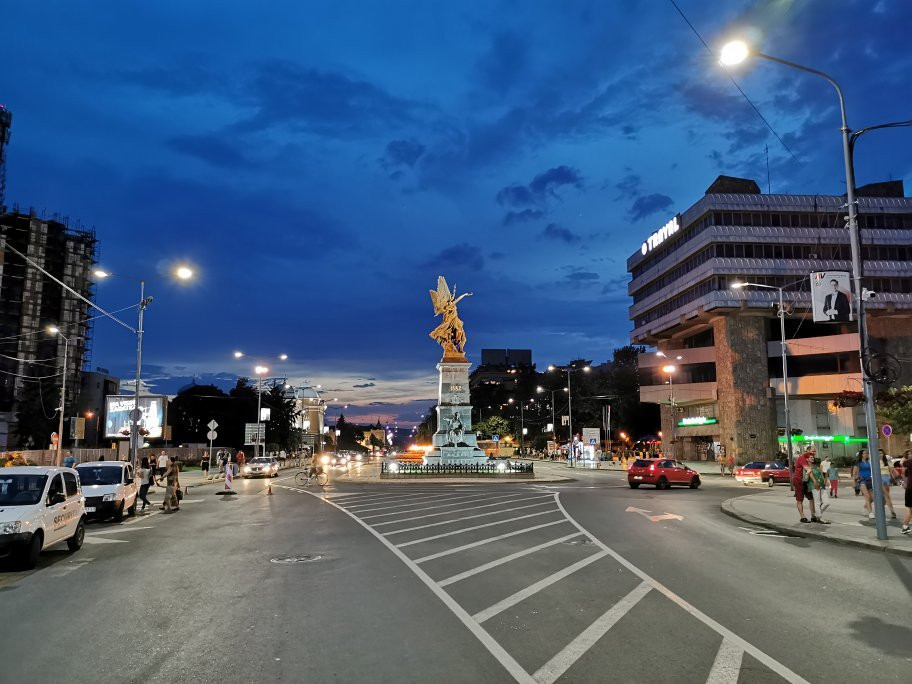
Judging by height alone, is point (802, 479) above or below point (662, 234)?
below

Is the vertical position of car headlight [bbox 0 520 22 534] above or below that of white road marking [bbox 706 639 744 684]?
above

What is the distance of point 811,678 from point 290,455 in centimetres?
9165

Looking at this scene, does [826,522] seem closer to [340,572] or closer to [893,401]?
[340,572]

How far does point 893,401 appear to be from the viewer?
3800 cm

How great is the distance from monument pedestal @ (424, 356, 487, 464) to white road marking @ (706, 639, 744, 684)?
3870 cm

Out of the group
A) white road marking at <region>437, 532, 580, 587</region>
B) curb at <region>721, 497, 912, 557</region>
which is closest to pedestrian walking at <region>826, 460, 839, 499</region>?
curb at <region>721, 497, 912, 557</region>

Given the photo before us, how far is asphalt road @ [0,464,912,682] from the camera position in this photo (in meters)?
5.82

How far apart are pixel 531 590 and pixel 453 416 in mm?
37289

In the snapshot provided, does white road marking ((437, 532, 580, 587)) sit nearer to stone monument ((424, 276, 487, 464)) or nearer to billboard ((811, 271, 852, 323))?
billboard ((811, 271, 852, 323))

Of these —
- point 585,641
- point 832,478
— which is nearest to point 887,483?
point 832,478

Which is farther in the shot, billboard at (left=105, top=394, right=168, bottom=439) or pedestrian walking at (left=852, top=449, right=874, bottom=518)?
billboard at (left=105, top=394, right=168, bottom=439)

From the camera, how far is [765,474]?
34406mm

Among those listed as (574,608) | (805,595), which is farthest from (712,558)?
(574,608)

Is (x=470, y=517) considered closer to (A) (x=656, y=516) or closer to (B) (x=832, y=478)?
(A) (x=656, y=516)
